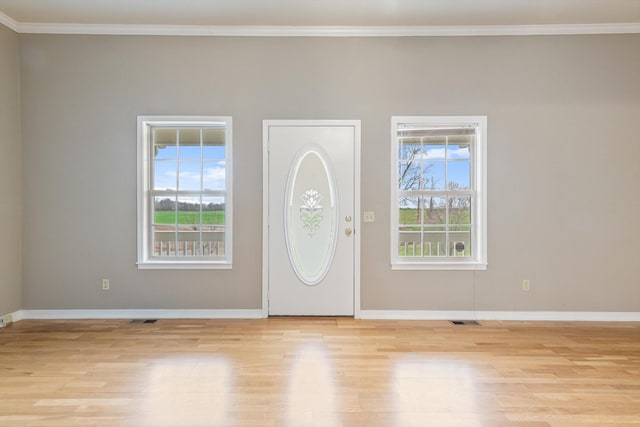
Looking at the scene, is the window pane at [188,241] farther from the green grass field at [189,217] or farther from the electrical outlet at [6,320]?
the electrical outlet at [6,320]

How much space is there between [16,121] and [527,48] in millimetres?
5367

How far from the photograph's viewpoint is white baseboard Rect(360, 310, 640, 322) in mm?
4070

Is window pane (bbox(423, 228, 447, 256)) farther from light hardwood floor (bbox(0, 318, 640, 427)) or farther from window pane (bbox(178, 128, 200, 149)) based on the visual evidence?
window pane (bbox(178, 128, 200, 149))

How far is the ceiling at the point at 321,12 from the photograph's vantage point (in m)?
3.61

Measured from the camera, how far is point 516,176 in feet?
13.5

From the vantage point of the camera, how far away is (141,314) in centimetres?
413

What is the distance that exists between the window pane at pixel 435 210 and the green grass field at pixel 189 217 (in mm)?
2226

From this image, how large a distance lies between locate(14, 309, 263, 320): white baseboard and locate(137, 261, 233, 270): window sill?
17.9 inches

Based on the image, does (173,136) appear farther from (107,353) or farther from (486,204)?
(486,204)

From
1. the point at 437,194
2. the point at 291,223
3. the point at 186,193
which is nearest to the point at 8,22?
the point at 186,193

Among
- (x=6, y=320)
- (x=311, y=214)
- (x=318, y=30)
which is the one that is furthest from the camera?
(x=311, y=214)

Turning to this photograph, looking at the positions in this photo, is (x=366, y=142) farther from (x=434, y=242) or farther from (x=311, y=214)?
(x=434, y=242)

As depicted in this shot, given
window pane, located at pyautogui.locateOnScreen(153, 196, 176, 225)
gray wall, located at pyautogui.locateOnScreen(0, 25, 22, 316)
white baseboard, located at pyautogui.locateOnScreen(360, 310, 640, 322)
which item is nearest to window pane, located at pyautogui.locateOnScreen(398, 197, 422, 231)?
white baseboard, located at pyautogui.locateOnScreen(360, 310, 640, 322)

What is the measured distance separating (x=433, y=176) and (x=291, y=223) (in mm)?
1626
